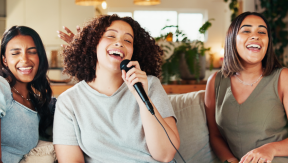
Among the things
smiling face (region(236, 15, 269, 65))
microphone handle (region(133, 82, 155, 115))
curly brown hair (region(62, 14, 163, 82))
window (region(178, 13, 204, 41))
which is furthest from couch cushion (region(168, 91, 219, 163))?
window (region(178, 13, 204, 41))

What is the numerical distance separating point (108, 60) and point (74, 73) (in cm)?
30

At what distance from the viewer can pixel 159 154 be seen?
1.12 m

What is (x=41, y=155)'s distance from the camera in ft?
3.86

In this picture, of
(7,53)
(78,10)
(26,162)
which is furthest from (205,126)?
(78,10)

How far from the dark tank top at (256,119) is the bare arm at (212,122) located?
54 millimetres

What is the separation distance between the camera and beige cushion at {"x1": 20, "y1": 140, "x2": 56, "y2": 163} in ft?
3.81

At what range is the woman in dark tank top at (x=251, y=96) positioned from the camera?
1.30 metres

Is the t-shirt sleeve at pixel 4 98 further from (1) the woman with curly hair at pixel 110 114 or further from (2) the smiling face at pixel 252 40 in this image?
(2) the smiling face at pixel 252 40

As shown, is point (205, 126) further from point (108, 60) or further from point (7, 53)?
point (7, 53)

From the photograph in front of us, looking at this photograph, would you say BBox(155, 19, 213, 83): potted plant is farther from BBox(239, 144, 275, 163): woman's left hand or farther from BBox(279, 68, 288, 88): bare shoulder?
BBox(239, 144, 275, 163): woman's left hand

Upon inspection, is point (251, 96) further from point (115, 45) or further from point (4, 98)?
point (4, 98)

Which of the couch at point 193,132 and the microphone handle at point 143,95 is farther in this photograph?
the couch at point 193,132

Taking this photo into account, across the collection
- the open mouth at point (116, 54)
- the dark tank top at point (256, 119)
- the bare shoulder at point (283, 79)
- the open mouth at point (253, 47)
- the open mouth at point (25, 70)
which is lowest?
the dark tank top at point (256, 119)

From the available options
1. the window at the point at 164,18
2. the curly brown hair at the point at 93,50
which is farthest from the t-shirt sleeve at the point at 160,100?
the window at the point at 164,18
